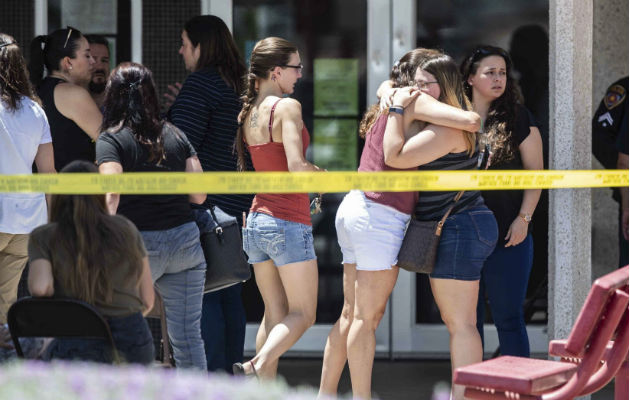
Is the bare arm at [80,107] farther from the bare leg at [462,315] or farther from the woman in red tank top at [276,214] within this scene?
the bare leg at [462,315]

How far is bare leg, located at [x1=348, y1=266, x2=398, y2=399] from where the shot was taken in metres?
4.73

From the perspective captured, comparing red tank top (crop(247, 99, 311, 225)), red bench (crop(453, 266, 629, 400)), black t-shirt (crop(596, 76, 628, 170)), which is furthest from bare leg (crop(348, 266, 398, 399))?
black t-shirt (crop(596, 76, 628, 170))

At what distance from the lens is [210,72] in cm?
541

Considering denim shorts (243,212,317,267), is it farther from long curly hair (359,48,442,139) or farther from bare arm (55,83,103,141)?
bare arm (55,83,103,141)

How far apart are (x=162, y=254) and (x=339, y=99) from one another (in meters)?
2.40

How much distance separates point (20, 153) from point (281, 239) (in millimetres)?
1288

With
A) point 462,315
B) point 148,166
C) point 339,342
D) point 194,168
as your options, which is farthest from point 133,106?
point 462,315

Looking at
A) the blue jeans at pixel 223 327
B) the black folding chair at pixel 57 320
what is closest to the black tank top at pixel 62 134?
the blue jeans at pixel 223 327

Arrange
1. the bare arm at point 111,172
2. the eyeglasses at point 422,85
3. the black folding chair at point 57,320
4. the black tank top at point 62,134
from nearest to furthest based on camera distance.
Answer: the black folding chair at point 57,320
the bare arm at point 111,172
the eyeglasses at point 422,85
the black tank top at point 62,134

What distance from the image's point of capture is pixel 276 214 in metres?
4.93

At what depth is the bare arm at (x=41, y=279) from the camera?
394 cm

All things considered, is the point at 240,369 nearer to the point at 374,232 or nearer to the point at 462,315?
the point at 374,232

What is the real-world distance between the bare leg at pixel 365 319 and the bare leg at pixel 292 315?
28 centimetres

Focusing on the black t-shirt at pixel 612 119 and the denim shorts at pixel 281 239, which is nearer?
the denim shorts at pixel 281 239
